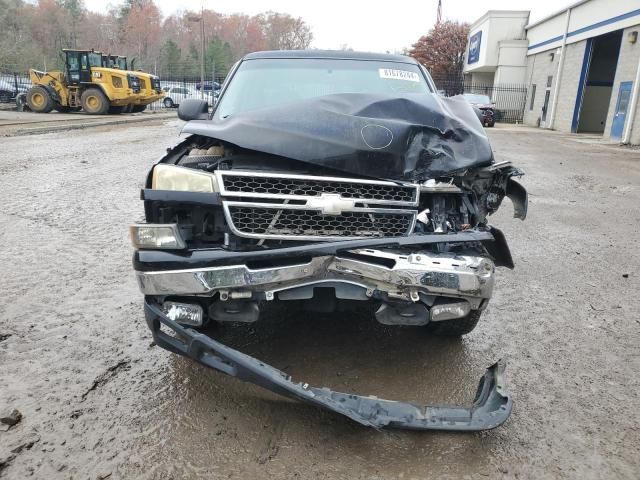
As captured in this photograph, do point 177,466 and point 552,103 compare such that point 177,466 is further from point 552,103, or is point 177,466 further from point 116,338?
point 552,103

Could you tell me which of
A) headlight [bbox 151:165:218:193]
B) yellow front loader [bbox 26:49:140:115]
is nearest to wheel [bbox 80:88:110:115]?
yellow front loader [bbox 26:49:140:115]

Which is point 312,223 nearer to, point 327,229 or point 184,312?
point 327,229

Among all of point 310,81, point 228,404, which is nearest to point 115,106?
point 310,81

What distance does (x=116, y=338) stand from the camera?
3525 mm

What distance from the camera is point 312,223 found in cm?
283

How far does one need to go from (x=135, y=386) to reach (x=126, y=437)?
474 millimetres

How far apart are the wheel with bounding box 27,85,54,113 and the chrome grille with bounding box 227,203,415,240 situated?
26.4 meters

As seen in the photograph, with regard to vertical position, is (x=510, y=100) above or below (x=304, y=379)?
above

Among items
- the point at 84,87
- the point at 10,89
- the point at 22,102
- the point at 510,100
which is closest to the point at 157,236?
the point at 84,87

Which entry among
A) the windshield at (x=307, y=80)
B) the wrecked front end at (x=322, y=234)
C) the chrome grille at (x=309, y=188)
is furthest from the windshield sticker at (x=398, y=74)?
the chrome grille at (x=309, y=188)

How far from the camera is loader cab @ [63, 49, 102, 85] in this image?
23.8 m

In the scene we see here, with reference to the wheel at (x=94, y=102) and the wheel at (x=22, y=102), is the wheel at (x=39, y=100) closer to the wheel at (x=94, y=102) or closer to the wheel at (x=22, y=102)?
the wheel at (x=22, y=102)

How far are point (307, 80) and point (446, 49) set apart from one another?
171 feet

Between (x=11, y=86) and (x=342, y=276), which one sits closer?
(x=342, y=276)
